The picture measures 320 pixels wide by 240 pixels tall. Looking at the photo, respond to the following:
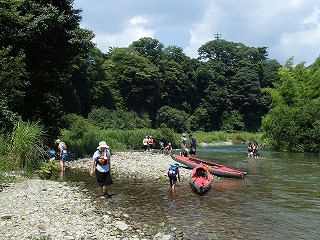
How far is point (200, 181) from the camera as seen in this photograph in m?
14.1

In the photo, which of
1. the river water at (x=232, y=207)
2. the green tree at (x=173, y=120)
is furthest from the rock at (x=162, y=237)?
the green tree at (x=173, y=120)

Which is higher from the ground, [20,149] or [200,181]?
[20,149]

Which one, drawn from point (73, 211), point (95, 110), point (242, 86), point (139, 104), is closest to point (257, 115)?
point (242, 86)

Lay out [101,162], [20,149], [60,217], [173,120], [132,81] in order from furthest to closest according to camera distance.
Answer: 1. [132,81]
2. [173,120]
3. [20,149]
4. [101,162]
5. [60,217]

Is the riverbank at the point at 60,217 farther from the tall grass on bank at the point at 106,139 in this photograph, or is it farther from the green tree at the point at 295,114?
the green tree at the point at 295,114

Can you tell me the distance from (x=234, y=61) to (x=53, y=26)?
8470cm

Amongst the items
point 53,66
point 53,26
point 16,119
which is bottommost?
point 16,119

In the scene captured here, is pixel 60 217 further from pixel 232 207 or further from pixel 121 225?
pixel 232 207

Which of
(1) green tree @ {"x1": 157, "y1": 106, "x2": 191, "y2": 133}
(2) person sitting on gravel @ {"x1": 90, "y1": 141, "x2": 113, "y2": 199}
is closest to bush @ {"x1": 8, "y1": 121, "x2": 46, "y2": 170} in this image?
(2) person sitting on gravel @ {"x1": 90, "y1": 141, "x2": 113, "y2": 199}

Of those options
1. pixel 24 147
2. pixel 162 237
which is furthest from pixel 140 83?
pixel 162 237

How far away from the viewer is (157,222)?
9.34m

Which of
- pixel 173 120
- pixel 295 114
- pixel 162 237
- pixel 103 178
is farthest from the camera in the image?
pixel 173 120

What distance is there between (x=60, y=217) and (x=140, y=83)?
220 ft

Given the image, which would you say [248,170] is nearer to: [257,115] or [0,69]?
[0,69]
